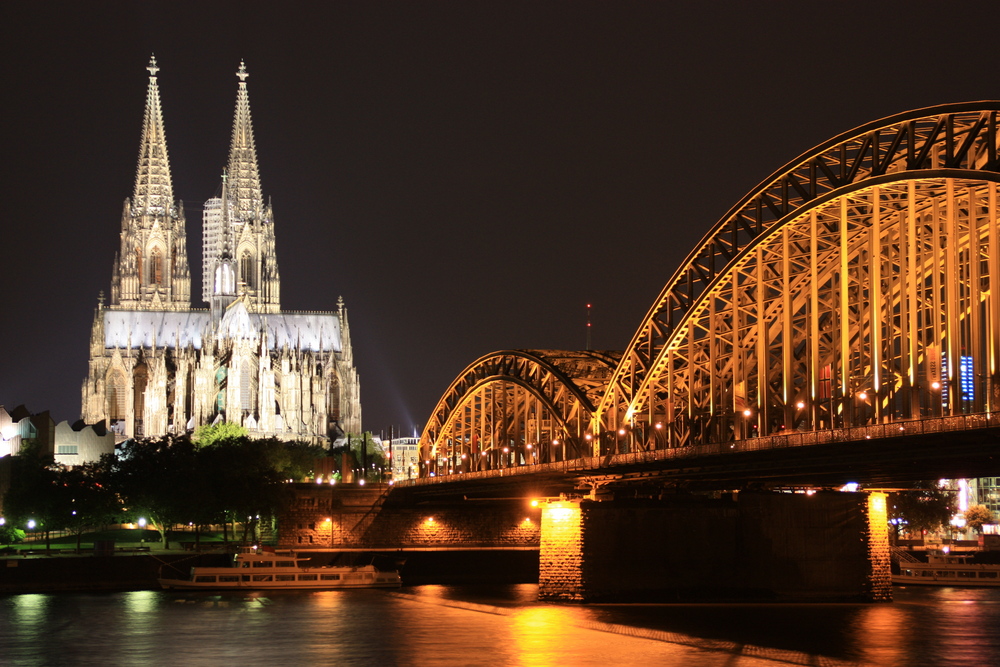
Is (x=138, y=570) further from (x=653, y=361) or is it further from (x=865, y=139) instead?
(x=865, y=139)

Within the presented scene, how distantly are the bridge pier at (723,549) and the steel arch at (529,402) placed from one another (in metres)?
9.04

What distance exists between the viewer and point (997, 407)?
148ft

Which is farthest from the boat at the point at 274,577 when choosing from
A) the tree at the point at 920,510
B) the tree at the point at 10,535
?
the tree at the point at 920,510

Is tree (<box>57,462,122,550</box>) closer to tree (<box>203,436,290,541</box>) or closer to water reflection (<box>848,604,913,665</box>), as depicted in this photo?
tree (<box>203,436,290,541</box>)

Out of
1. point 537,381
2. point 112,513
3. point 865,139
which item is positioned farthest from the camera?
point 112,513

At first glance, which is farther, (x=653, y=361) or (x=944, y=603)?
(x=944, y=603)

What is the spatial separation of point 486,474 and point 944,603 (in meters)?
26.7

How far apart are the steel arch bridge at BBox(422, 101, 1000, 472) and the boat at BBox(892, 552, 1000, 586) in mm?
25949

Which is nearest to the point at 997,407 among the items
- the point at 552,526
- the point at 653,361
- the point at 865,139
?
the point at 865,139

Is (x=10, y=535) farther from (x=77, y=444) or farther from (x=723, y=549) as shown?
(x=723, y=549)

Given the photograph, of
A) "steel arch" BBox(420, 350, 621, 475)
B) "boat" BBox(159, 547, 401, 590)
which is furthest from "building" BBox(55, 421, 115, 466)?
"boat" BBox(159, 547, 401, 590)

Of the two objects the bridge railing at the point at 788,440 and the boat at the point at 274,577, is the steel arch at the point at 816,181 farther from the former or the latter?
the boat at the point at 274,577

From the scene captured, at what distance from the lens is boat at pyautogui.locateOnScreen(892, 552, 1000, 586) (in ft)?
315

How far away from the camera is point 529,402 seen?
334 ft
